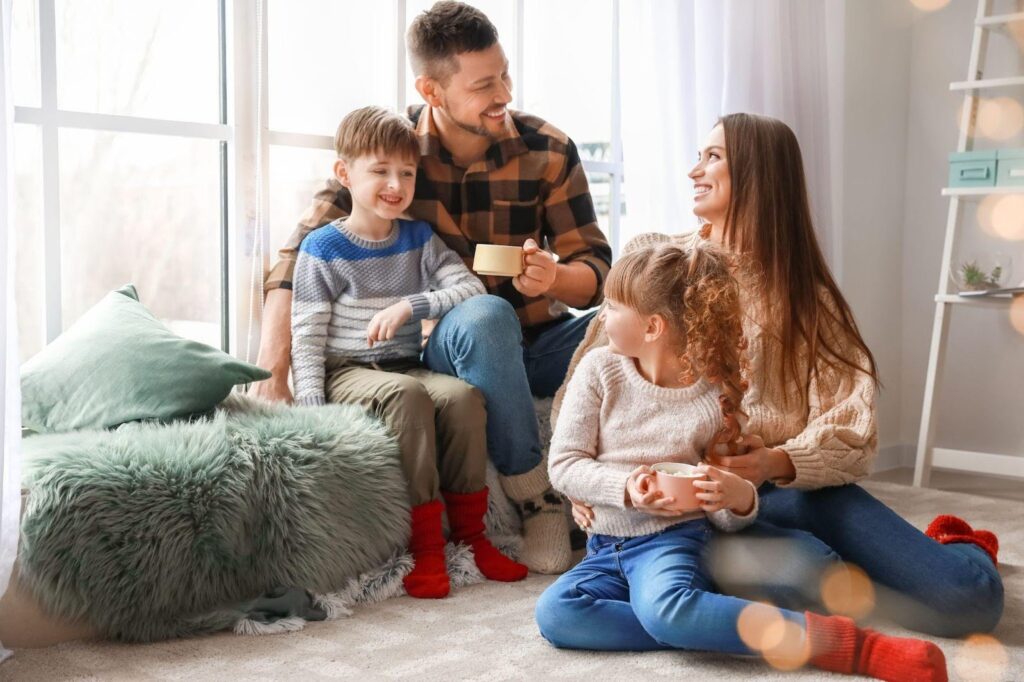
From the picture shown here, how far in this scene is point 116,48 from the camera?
7.26 feet

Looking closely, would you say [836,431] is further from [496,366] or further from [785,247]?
[496,366]

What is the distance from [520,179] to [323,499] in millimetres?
924

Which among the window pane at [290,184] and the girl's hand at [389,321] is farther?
the window pane at [290,184]

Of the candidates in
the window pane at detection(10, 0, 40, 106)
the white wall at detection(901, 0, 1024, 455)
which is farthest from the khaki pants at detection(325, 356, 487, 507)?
the white wall at detection(901, 0, 1024, 455)

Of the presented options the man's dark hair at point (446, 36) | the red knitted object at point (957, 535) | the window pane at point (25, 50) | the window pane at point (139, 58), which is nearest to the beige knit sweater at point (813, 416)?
the red knitted object at point (957, 535)

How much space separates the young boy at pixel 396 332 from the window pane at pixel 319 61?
283mm

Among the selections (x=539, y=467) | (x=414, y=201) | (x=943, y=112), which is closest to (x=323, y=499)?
(x=539, y=467)

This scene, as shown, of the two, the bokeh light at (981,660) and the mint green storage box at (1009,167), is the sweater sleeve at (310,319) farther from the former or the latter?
the mint green storage box at (1009,167)

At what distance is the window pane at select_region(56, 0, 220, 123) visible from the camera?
2.14 metres

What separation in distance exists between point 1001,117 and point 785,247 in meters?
1.88

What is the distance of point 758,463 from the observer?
1739 mm

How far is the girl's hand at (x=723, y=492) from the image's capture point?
1.55 meters

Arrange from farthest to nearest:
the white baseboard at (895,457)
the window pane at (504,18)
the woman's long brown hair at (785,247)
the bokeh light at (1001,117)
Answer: the white baseboard at (895,457) → the bokeh light at (1001,117) → the window pane at (504,18) → the woman's long brown hair at (785,247)

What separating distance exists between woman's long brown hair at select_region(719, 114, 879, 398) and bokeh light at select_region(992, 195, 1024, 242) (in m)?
1.76
